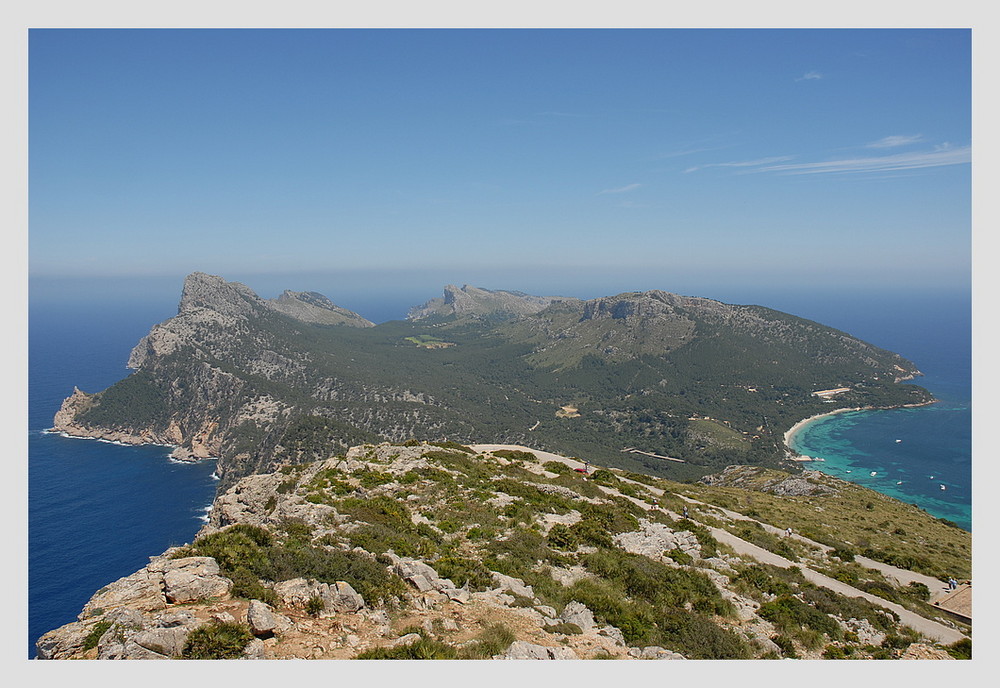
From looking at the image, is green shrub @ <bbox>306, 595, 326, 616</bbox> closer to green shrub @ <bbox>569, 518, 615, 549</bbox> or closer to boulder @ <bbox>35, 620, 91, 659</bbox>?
boulder @ <bbox>35, 620, 91, 659</bbox>

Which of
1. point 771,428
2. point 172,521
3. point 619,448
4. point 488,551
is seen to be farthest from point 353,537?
point 771,428

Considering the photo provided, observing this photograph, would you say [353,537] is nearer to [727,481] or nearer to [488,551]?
[488,551]

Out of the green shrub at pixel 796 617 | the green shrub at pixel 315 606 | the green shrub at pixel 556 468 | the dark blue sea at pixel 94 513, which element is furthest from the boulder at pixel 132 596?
the dark blue sea at pixel 94 513

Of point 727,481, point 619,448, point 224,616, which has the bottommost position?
point 619,448

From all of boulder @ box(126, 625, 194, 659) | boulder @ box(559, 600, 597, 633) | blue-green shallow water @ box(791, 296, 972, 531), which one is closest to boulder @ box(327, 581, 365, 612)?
boulder @ box(126, 625, 194, 659)

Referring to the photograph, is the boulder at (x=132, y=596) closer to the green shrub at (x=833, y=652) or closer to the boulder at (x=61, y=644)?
the boulder at (x=61, y=644)

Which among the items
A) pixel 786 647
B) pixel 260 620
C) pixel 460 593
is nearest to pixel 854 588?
pixel 786 647
